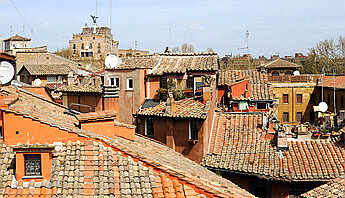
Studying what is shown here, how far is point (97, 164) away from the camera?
8.90m

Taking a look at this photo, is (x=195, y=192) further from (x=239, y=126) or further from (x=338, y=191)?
(x=239, y=126)

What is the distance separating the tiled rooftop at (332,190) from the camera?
1344cm

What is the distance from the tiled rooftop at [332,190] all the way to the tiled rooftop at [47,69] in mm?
37755

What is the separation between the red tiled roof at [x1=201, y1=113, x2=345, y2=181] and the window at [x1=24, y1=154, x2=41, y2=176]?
9632 millimetres

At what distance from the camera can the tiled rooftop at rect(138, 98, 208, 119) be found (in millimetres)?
17172

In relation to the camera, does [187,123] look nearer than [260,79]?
Yes

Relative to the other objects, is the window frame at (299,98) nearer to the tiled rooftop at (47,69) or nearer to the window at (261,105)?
the window at (261,105)

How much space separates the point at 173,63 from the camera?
24734 mm

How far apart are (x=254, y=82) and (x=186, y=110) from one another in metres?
12.3

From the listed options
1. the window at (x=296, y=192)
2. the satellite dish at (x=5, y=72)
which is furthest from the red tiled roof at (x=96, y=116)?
the window at (x=296, y=192)

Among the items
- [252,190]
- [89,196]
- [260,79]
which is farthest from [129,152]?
[260,79]

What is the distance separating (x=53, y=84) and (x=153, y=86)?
2600 cm

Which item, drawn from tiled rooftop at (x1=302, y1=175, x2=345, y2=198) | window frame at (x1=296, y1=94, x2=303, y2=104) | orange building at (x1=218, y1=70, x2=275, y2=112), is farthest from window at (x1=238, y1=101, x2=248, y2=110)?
window frame at (x1=296, y1=94, x2=303, y2=104)

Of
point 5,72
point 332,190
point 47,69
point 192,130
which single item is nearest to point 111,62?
point 192,130
